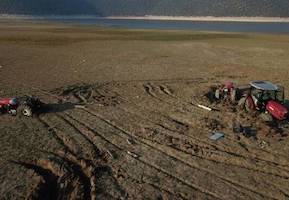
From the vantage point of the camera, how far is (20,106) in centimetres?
1669

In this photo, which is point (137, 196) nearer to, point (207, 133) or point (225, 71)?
point (207, 133)

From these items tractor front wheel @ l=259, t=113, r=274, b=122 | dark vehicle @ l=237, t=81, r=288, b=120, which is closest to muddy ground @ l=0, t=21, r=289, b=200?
tractor front wheel @ l=259, t=113, r=274, b=122

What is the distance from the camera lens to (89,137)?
14.5 meters

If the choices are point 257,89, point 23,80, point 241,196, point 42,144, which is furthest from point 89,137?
point 23,80

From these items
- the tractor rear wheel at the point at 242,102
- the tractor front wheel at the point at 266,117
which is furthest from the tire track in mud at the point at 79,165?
the tractor rear wheel at the point at 242,102

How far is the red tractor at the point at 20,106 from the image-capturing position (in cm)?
1667

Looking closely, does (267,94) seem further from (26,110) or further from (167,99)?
(26,110)

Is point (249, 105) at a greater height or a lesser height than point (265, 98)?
lesser

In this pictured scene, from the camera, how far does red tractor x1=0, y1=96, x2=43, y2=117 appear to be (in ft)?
54.7

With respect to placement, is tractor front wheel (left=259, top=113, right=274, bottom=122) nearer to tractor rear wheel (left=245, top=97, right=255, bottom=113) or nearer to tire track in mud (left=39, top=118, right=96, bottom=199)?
tractor rear wheel (left=245, top=97, right=255, bottom=113)

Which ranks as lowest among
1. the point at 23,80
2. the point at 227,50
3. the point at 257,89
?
the point at 227,50

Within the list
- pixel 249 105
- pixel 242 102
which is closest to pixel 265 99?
pixel 249 105

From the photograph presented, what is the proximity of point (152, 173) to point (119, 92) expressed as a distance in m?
10.4

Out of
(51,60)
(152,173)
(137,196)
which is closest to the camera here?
(137,196)
